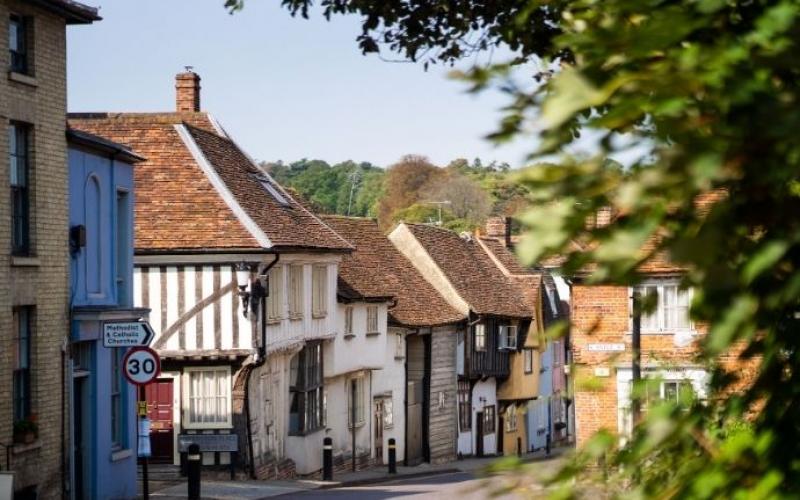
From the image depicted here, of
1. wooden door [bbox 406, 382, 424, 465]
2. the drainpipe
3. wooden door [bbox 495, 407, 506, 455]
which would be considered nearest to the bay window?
the drainpipe

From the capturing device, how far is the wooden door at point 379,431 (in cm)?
4734

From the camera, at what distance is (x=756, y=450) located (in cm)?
359

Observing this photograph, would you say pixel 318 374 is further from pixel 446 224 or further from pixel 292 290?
pixel 446 224

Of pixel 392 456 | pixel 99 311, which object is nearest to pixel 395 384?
pixel 392 456

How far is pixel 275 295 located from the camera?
1453 inches

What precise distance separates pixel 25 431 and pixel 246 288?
36.8 ft

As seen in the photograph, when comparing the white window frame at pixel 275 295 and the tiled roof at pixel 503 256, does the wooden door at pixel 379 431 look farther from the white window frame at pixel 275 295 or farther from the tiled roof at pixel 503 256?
the tiled roof at pixel 503 256

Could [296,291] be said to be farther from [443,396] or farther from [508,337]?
[508,337]

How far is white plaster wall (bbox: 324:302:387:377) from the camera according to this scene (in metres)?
42.4

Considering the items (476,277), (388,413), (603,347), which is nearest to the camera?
(603,347)

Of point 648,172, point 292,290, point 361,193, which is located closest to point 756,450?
point 648,172

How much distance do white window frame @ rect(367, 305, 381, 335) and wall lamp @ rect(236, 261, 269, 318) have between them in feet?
37.4

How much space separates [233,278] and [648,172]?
31607 millimetres

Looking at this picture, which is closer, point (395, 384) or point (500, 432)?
point (395, 384)
